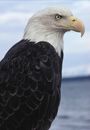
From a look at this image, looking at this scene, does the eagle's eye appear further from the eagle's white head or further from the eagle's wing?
the eagle's wing

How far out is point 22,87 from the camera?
8.52 metres

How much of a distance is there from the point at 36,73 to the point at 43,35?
1.81ft

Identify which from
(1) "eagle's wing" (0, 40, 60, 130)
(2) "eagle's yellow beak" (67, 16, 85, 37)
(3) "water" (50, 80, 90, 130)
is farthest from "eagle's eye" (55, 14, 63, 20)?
(3) "water" (50, 80, 90, 130)

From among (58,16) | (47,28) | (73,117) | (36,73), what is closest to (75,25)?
(58,16)

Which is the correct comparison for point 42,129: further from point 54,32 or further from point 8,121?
point 54,32

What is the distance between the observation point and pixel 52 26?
892 centimetres

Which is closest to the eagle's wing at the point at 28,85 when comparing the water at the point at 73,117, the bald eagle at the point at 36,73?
the bald eagle at the point at 36,73

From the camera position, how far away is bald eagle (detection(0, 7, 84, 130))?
8.48 metres

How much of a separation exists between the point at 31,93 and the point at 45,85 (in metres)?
0.25

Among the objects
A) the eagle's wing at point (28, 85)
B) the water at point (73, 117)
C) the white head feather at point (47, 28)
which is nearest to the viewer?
the eagle's wing at point (28, 85)

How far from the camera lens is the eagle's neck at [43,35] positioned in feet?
29.1

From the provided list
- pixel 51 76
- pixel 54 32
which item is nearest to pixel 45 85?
pixel 51 76

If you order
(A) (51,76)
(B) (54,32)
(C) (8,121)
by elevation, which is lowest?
(C) (8,121)

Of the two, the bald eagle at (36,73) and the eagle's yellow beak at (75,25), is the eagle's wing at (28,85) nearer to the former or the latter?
the bald eagle at (36,73)
